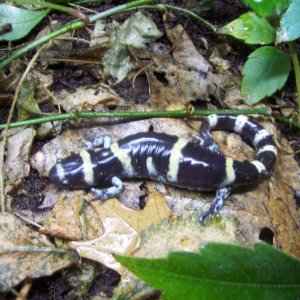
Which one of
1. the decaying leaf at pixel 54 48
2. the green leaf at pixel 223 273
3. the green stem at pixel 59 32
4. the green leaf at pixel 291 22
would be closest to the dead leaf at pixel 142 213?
the green leaf at pixel 223 273

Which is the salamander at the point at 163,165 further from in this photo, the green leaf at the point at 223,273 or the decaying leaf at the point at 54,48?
the green leaf at the point at 223,273

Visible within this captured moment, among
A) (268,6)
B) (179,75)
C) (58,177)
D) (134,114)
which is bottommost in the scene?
(58,177)

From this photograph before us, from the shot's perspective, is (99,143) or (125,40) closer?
(99,143)

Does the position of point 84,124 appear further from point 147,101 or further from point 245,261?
point 245,261

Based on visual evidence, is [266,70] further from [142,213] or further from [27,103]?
[27,103]

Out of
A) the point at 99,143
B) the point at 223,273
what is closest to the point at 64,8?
the point at 99,143

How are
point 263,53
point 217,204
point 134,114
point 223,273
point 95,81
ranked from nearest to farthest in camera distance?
point 223,273 < point 217,204 < point 134,114 < point 263,53 < point 95,81

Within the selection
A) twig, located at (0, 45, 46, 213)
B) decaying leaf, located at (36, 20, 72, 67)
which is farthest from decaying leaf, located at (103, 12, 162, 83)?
twig, located at (0, 45, 46, 213)
